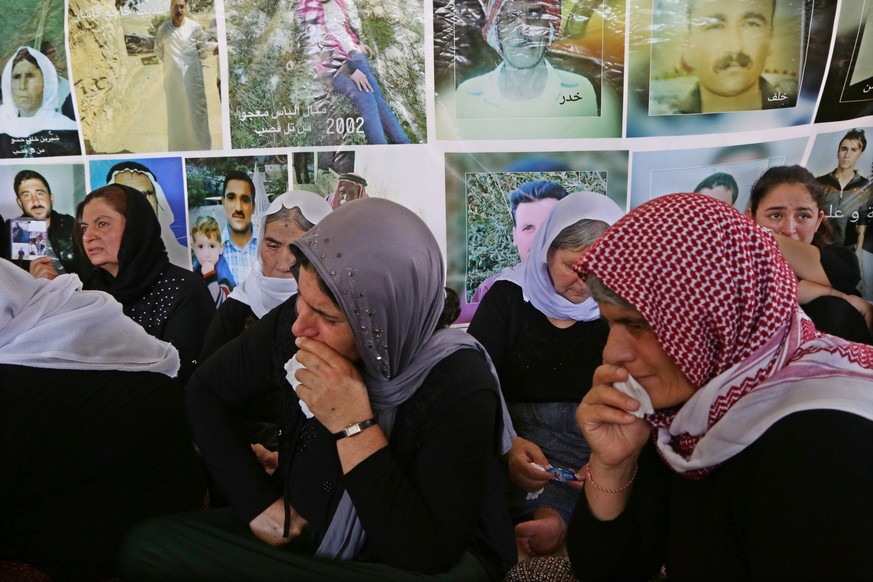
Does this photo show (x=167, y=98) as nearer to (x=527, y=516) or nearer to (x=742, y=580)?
(x=527, y=516)

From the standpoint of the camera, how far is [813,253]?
7.69 ft

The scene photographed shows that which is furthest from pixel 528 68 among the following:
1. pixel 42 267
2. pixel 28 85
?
pixel 42 267

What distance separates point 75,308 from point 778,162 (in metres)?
2.37

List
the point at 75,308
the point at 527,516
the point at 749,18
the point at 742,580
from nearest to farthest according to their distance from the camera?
the point at 742,580 < the point at 75,308 < the point at 527,516 < the point at 749,18

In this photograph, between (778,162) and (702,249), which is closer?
(702,249)

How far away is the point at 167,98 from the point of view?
104 inches

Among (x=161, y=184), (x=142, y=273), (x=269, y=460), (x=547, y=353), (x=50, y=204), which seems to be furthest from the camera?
(x=50, y=204)

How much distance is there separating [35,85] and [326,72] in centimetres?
123

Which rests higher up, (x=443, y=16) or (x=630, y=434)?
(x=443, y=16)

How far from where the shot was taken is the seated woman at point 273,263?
8.21ft

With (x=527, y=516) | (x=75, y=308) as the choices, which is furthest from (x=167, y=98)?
(x=527, y=516)

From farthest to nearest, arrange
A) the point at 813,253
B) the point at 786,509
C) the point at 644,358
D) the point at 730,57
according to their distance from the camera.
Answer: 1. the point at 730,57
2. the point at 813,253
3. the point at 644,358
4. the point at 786,509

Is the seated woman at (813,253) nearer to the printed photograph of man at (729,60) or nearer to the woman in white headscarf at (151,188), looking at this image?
the printed photograph of man at (729,60)

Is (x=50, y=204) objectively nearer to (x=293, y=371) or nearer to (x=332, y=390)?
(x=293, y=371)
